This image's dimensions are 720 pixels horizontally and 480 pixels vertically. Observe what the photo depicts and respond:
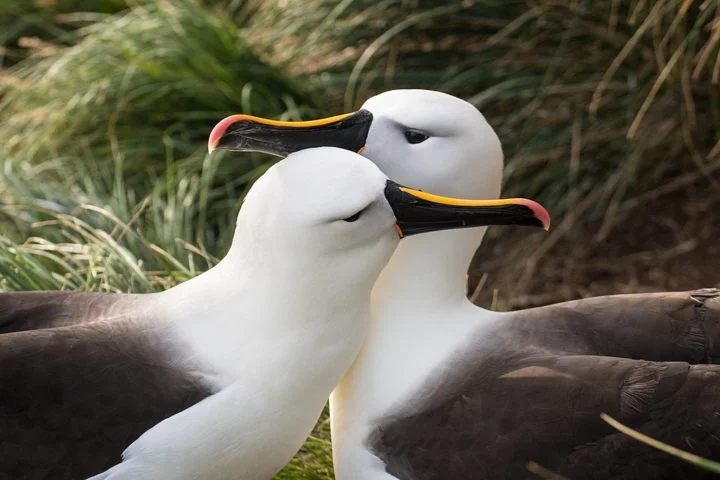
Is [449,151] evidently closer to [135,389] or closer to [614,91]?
[135,389]

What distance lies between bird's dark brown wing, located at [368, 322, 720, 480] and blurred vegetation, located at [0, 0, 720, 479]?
2.47m

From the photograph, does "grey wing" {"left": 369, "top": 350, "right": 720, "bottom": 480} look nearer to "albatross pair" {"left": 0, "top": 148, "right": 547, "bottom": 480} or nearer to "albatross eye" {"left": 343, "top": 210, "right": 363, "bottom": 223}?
"albatross pair" {"left": 0, "top": 148, "right": 547, "bottom": 480}

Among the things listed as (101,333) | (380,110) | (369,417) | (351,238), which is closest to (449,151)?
(380,110)

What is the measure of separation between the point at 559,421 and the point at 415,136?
0.91 metres

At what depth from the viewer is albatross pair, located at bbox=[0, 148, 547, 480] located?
301cm

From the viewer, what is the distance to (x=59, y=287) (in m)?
4.29

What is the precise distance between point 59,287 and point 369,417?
1.50 m

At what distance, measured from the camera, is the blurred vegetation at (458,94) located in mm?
5688

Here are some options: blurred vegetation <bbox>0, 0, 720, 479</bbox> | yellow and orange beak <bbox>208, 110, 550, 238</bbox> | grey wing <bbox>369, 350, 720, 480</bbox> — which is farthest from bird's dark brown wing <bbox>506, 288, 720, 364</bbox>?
blurred vegetation <bbox>0, 0, 720, 479</bbox>

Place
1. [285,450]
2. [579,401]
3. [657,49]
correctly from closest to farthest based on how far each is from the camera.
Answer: [579,401]
[285,450]
[657,49]

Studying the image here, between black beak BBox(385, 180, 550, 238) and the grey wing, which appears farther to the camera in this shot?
black beak BBox(385, 180, 550, 238)

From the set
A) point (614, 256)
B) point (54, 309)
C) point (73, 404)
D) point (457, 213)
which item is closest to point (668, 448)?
point (457, 213)

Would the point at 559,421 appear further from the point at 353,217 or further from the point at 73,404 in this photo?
the point at 73,404

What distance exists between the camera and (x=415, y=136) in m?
3.43
